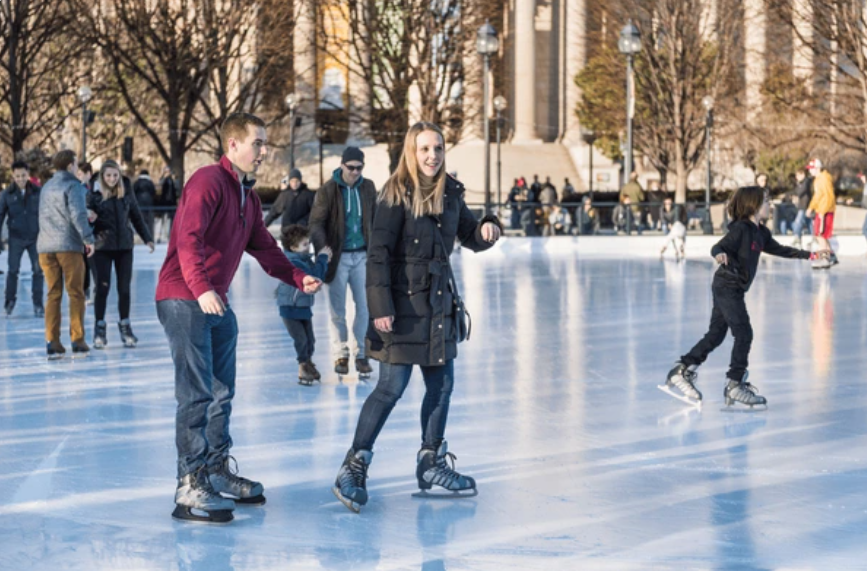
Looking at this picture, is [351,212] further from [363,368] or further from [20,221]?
[20,221]

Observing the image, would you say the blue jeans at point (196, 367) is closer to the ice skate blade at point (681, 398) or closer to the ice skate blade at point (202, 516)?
the ice skate blade at point (202, 516)

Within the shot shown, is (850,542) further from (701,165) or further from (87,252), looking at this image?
(701,165)

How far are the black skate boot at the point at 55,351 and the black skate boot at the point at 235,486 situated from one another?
576 centimetres

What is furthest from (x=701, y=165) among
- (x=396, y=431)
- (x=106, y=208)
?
(x=396, y=431)

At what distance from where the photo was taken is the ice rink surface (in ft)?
19.0

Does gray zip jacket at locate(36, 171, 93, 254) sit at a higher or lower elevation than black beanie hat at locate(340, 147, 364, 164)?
lower

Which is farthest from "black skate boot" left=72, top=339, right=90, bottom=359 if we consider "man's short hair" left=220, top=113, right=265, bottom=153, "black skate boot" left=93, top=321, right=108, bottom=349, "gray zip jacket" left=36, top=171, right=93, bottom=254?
"man's short hair" left=220, top=113, right=265, bottom=153

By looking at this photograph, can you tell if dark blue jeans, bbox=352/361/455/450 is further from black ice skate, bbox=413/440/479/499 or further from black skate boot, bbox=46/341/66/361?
black skate boot, bbox=46/341/66/361

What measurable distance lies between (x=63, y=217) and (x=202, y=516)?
19.3ft

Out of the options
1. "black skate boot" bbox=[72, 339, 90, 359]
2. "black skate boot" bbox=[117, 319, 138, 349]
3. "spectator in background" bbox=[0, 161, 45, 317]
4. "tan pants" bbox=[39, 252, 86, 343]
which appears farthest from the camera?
"spectator in background" bbox=[0, 161, 45, 317]

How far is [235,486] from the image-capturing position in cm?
656

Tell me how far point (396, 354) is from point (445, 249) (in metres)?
0.50

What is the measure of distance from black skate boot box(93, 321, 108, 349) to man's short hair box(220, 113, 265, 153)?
6.79 meters

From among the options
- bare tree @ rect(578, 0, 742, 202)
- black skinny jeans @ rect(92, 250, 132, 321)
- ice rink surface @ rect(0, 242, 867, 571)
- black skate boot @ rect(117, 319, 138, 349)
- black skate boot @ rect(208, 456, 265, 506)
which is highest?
bare tree @ rect(578, 0, 742, 202)
